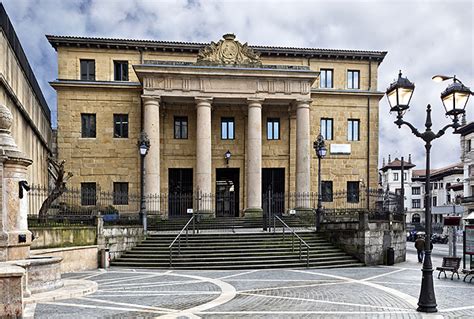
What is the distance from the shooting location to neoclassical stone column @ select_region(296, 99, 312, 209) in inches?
1158

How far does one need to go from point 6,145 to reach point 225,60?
19968 mm

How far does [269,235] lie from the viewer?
2159 centimetres

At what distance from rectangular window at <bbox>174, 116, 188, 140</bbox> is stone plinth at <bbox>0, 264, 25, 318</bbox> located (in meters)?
24.3

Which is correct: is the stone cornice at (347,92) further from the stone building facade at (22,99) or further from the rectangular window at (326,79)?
the stone building facade at (22,99)

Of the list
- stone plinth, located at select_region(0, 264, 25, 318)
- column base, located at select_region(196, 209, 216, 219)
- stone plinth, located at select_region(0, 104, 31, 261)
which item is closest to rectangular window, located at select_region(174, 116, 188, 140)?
column base, located at select_region(196, 209, 216, 219)

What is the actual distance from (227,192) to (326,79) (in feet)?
38.5

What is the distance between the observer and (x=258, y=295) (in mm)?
12500

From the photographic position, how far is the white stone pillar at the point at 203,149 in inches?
1110

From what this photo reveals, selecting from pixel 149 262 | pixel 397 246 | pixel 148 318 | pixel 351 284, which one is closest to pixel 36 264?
pixel 148 318

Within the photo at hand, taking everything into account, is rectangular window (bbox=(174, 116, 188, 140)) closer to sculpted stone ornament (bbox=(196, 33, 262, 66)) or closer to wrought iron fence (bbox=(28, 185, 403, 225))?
wrought iron fence (bbox=(28, 185, 403, 225))

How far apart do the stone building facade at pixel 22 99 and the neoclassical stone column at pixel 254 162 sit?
42.7 feet

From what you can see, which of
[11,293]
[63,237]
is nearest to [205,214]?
[63,237]

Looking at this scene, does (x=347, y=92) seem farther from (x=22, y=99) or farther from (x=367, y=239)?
(x=22, y=99)

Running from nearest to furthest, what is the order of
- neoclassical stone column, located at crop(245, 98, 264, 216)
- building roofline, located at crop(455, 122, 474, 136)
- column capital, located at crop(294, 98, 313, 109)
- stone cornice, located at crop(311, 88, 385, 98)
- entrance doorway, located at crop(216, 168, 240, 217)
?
neoclassical stone column, located at crop(245, 98, 264, 216)
column capital, located at crop(294, 98, 313, 109)
entrance doorway, located at crop(216, 168, 240, 217)
stone cornice, located at crop(311, 88, 385, 98)
building roofline, located at crop(455, 122, 474, 136)
